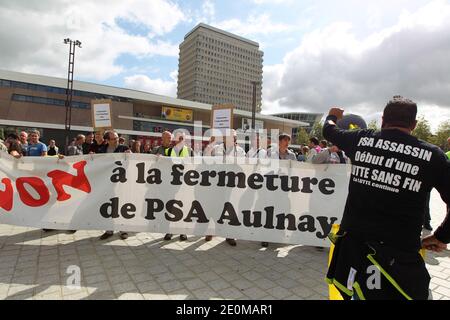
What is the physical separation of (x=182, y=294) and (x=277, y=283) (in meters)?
1.21

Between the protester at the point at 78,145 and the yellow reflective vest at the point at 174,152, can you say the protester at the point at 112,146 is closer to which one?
the yellow reflective vest at the point at 174,152

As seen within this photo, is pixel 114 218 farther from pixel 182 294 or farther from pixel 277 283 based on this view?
pixel 277 283

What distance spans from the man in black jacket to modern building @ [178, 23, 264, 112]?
13940 cm

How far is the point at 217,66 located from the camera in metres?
141

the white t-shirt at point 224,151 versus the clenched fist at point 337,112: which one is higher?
the clenched fist at point 337,112

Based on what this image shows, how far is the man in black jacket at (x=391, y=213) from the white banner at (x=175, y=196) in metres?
2.83

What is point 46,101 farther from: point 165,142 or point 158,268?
point 158,268

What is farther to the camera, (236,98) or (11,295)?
(236,98)

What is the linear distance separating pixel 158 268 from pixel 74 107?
4990 cm

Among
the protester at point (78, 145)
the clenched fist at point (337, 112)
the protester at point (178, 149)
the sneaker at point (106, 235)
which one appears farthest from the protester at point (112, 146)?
the clenched fist at point (337, 112)

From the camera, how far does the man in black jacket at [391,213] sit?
1816mm

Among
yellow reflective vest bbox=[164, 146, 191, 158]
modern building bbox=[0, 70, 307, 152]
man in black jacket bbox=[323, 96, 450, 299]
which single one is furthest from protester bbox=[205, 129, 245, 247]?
modern building bbox=[0, 70, 307, 152]
